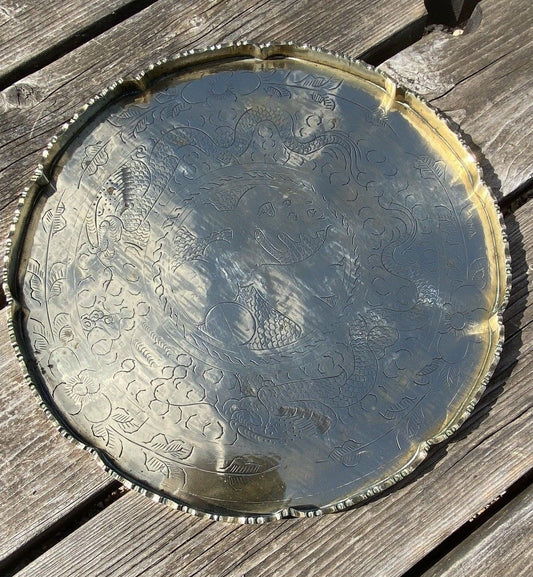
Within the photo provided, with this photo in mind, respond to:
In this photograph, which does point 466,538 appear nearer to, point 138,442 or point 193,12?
point 138,442

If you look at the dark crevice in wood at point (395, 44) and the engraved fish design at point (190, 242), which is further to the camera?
the dark crevice in wood at point (395, 44)

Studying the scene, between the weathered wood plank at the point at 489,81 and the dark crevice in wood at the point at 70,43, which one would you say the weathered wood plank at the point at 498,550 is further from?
the dark crevice in wood at the point at 70,43

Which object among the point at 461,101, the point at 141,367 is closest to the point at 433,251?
the point at 461,101

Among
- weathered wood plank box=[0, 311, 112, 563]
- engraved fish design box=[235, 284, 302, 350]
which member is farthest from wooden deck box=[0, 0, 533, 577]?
engraved fish design box=[235, 284, 302, 350]

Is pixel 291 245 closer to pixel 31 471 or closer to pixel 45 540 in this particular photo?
pixel 31 471

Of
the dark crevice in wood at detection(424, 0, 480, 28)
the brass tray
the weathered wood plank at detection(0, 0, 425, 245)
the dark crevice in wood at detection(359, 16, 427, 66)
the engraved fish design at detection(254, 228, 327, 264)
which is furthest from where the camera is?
the dark crevice in wood at detection(424, 0, 480, 28)

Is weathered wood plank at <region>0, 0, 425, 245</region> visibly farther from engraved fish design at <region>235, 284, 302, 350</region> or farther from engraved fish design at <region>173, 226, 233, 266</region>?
engraved fish design at <region>235, 284, 302, 350</region>

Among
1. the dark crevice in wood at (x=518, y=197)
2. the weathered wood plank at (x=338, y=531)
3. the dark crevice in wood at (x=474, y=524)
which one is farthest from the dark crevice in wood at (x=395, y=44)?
the dark crevice in wood at (x=474, y=524)

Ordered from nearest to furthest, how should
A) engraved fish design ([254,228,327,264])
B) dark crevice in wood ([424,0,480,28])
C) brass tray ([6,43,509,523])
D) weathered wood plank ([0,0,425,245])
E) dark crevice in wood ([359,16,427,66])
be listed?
brass tray ([6,43,509,523]) < engraved fish design ([254,228,327,264]) < weathered wood plank ([0,0,425,245]) < dark crevice in wood ([359,16,427,66]) < dark crevice in wood ([424,0,480,28])
